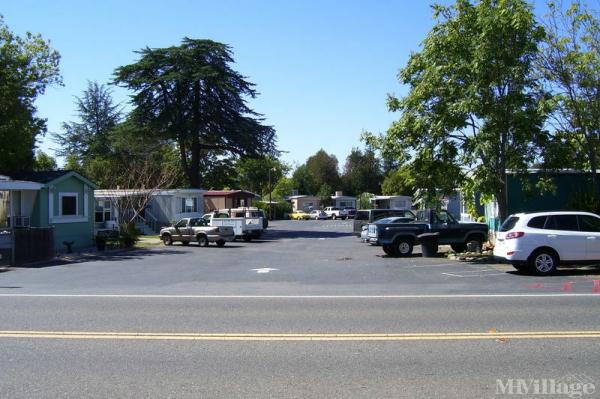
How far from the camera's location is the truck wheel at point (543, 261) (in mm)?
15258

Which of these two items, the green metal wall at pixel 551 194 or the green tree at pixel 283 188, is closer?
the green metal wall at pixel 551 194

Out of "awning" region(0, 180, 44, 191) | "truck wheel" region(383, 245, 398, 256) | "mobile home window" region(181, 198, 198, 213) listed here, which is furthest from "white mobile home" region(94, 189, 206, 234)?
"truck wheel" region(383, 245, 398, 256)

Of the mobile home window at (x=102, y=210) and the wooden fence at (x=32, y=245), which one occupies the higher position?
the mobile home window at (x=102, y=210)

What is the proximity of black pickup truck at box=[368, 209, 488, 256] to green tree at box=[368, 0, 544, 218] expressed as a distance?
204 cm

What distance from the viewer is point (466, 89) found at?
20141mm

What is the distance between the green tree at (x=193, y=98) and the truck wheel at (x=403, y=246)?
28513mm

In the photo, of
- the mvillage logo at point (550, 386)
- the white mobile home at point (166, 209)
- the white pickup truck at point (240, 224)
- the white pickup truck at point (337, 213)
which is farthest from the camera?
the white pickup truck at point (337, 213)

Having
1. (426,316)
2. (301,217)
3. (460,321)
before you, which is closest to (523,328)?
(460,321)

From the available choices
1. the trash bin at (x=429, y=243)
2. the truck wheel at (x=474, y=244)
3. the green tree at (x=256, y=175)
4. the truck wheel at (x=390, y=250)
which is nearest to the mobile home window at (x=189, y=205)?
the truck wheel at (x=390, y=250)

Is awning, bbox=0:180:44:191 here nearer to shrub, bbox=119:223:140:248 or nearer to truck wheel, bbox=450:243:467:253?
shrub, bbox=119:223:140:248

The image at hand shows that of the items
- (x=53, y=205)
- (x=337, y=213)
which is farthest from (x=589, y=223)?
(x=337, y=213)

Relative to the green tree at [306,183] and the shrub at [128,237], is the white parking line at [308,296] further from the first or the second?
the green tree at [306,183]

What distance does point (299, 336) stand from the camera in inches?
317

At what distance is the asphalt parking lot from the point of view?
43.2ft
